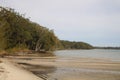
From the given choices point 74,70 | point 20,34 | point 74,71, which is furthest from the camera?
point 20,34

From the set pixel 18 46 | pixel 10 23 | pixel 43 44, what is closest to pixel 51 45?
pixel 43 44

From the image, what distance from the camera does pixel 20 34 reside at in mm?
80625

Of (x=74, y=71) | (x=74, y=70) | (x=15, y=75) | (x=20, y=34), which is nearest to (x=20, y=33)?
(x=20, y=34)

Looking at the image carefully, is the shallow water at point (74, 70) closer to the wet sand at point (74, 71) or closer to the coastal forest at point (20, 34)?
the wet sand at point (74, 71)

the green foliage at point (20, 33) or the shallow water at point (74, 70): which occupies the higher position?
the green foliage at point (20, 33)

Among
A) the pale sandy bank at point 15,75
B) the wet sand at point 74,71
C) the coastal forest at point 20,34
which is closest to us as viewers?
the pale sandy bank at point 15,75

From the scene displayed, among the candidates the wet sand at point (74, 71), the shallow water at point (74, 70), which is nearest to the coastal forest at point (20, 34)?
→ the shallow water at point (74, 70)

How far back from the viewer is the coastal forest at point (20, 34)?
213 ft

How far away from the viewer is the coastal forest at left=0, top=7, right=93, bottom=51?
64950 millimetres

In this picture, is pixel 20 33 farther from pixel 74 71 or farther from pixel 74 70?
pixel 74 71

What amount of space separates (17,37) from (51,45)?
26.3m

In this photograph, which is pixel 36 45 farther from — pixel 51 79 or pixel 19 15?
pixel 51 79

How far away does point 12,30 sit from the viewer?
253 feet

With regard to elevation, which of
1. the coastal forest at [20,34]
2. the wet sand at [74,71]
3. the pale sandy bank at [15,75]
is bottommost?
the wet sand at [74,71]
